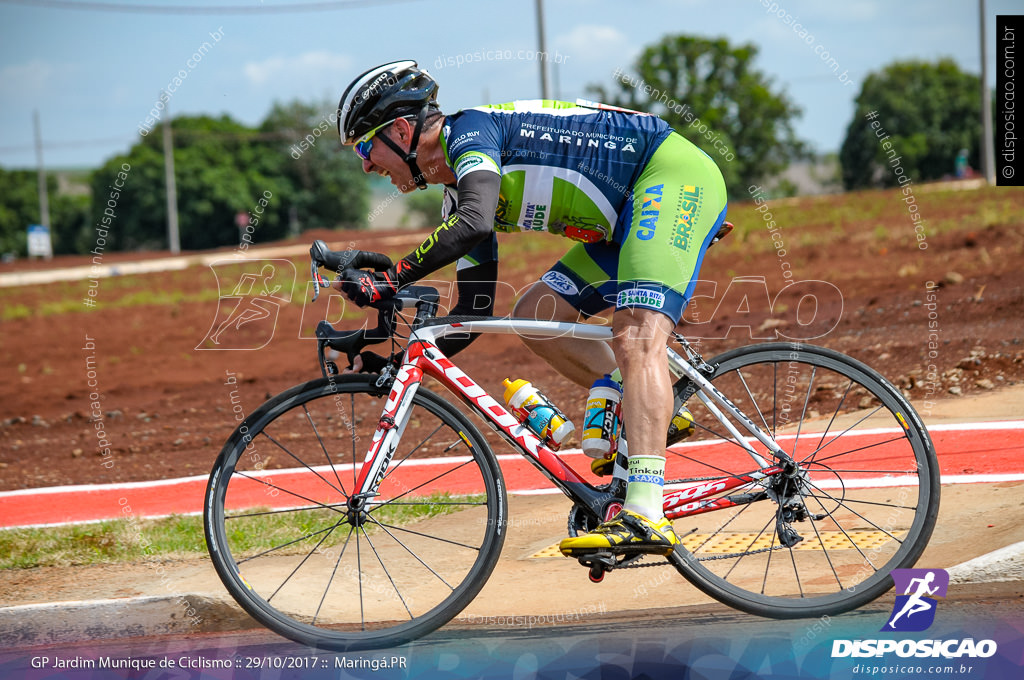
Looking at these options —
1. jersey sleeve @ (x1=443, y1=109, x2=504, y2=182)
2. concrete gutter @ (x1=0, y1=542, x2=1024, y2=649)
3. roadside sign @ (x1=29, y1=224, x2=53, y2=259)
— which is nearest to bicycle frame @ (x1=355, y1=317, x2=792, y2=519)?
jersey sleeve @ (x1=443, y1=109, x2=504, y2=182)

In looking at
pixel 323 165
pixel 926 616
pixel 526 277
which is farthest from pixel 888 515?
pixel 323 165

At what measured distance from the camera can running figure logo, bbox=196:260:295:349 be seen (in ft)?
44.9

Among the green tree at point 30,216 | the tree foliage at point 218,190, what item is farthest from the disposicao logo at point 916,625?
the green tree at point 30,216

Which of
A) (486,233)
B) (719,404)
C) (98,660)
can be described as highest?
(486,233)

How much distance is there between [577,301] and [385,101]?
110 centimetres

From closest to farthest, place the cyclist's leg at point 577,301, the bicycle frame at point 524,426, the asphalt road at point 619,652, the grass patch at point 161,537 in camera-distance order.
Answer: the asphalt road at point 619,652 < the bicycle frame at point 524,426 < the cyclist's leg at point 577,301 < the grass patch at point 161,537

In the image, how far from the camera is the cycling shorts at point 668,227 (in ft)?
11.4

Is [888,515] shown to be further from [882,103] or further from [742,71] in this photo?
[882,103]

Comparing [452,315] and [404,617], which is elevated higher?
[452,315]

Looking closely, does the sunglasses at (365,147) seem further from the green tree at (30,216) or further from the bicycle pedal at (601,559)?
the green tree at (30,216)

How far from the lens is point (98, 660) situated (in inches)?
146

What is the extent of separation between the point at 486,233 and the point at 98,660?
87.5 inches

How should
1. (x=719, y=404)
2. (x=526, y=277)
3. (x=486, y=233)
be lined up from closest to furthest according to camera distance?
(x=486, y=233) < (x=719, y=404) < (x=526, y=277)

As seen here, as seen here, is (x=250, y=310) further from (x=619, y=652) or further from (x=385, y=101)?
(x=619, y=652)
